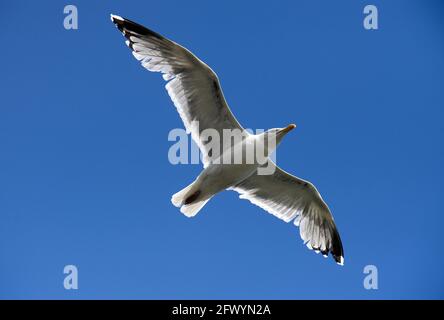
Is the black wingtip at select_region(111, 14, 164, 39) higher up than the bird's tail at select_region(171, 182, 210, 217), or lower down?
higher up

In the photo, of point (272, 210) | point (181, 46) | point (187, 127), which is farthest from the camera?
point (272, 210)

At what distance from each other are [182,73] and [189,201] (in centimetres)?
149

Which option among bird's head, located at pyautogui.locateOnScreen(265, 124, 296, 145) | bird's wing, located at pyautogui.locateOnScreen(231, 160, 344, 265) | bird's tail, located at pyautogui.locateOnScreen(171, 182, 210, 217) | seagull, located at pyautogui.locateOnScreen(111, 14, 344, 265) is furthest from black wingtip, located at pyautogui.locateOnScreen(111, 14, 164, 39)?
bird's wing, located at pyautogui.locateOnScreen(231, 160, 344, 265)

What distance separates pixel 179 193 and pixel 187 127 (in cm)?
81

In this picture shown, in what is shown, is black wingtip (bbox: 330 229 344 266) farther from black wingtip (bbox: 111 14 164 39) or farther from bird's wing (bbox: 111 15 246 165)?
black wingtip (bbox: 111 14 164 39)

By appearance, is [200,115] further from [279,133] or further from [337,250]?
[337,250]

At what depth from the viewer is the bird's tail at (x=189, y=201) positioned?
6.89 m

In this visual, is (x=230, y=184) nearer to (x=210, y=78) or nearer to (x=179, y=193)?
(x=179, y=193)

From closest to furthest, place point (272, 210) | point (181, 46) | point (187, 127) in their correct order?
point (181, 46)
point (187, 127)
point (272, 210)

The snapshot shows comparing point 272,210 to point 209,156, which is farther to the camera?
point 272,210

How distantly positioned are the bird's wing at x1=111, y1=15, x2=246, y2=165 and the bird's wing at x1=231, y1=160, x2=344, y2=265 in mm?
1072

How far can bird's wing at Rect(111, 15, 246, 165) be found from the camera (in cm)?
673

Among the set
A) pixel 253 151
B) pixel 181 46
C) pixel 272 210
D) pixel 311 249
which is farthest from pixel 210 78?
pixel 311 249

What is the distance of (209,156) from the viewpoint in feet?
23.6
